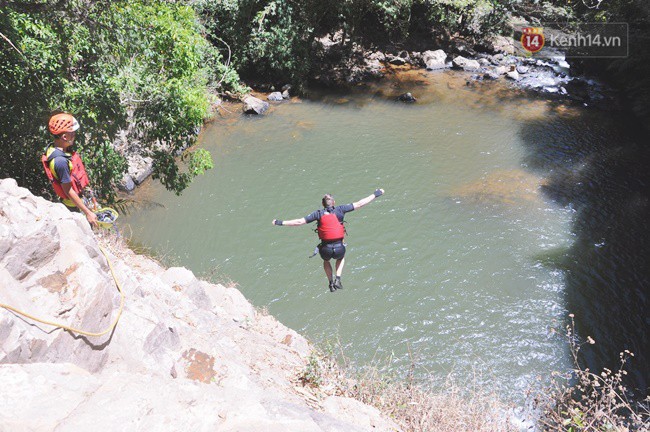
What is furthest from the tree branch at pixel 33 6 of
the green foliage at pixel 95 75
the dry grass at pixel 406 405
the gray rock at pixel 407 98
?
the gray rock at pixel 407 98

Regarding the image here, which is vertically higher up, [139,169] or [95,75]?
[95,75]

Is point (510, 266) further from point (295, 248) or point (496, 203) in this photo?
point (295, 248)

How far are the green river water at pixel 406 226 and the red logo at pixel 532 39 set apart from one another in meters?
7.00

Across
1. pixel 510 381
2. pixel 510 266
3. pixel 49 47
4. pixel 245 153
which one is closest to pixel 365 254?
pixel 510 266

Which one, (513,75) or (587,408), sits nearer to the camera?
(587,408)

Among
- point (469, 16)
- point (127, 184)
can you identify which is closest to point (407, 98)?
point (469, 16)

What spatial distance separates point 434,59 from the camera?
82.0 feet

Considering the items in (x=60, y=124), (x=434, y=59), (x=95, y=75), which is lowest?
(x=434, y=59)

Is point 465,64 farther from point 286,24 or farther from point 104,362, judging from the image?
point 104,362

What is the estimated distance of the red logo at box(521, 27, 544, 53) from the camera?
26.4 m

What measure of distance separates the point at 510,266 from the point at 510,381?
349cm

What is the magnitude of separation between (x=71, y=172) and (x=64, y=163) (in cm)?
25

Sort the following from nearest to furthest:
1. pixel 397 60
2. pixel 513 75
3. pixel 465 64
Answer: pixel 513 75
pixel 465 64
pixel 397 60

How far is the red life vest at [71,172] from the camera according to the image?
6.18 meters
